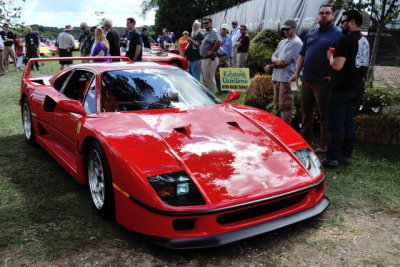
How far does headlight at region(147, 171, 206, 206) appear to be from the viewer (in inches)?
87.0

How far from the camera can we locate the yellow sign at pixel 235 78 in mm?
7723

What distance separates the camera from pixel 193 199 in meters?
2.22

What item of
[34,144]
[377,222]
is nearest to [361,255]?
[377,222]

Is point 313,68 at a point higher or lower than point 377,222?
higher

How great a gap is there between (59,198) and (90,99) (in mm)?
957

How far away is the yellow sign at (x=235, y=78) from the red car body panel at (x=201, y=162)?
14.5ft

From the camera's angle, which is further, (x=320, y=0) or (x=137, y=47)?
(x=320, y=0)

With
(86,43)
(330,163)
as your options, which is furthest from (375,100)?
(86,43)

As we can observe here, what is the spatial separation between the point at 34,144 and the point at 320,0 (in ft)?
25.0

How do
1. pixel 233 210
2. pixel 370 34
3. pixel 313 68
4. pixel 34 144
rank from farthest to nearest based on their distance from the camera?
pixel 370 34 < pixel 34 144 < pixel 313 68 < pixel 233 210

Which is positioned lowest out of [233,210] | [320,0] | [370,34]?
[233,210]

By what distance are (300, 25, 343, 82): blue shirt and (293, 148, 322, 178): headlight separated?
1.65 metres

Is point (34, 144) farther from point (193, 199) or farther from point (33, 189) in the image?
point (193, 199)

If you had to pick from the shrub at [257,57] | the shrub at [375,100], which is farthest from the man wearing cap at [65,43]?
the shrub at [375,100]
